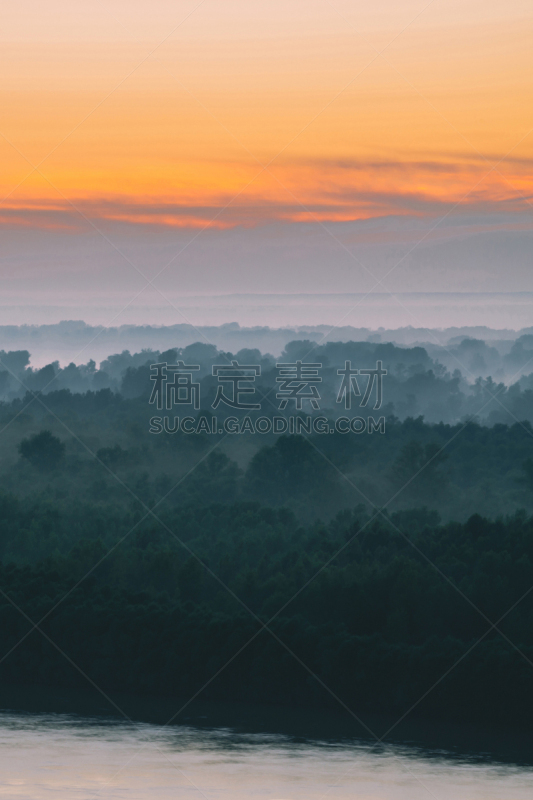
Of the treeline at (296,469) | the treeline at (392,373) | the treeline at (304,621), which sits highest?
the treeline at (392,373)

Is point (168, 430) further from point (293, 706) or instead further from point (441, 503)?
point (293, 706)

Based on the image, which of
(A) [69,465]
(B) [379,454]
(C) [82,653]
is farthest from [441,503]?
(C) [82,653]

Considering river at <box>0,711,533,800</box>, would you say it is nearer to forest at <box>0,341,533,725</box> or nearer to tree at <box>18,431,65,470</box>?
forest at <box>0,341,533,725</box>

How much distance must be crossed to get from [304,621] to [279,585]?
4.04 metres

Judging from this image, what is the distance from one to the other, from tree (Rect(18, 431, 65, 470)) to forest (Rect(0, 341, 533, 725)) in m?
2.39

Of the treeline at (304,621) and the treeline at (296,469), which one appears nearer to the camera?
the treeline at (304,621)

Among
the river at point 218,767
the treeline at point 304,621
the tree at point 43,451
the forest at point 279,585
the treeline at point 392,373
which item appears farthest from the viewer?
the treeline at point 392,373

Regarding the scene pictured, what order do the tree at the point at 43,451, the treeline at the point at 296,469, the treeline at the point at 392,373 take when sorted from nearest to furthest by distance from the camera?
1. the treeline at the point at 296,469
2. the tree at the point at 43,451
3. the treeline at the point at 392,373

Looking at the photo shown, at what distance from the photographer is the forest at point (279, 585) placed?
79.2ft

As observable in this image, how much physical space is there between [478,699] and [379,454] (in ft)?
149

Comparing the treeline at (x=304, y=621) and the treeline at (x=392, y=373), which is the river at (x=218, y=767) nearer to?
the treeline at (x=304, y=621)

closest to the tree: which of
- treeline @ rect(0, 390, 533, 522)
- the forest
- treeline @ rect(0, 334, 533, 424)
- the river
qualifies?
treeline @ rect(0, 390, 533, 522)

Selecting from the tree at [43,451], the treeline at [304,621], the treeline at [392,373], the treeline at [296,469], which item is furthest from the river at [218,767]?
the treeline at [392,373]

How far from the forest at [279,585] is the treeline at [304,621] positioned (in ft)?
0.15
